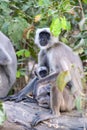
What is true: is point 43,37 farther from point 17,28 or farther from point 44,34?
point 17,28

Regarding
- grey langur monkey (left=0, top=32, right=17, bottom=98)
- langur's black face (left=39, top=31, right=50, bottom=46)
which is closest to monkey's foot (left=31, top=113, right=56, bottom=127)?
grey langur monkey (left=0, top=32, right=17, bottom=98)

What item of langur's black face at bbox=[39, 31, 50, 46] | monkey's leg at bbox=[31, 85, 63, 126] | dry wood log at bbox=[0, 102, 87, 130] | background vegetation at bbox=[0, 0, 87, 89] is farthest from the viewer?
background vegetation at bbox=[0, 0, 87, 89]

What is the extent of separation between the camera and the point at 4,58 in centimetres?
607

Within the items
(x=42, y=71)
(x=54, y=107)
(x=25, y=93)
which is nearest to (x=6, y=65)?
(x=25, y=93)

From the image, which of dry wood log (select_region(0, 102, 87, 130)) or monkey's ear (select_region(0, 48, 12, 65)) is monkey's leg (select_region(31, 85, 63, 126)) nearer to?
dry wood log (select_region(0, 102, 87, 130))

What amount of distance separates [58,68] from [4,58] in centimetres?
83

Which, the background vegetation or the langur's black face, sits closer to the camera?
the langur's black face

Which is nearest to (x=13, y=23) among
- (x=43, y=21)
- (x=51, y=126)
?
(x=43, y=21)

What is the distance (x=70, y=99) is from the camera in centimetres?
554

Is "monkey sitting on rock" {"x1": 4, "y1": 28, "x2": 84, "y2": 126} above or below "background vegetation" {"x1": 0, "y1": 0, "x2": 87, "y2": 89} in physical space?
below

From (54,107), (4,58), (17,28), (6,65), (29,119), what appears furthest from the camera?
(17,28)

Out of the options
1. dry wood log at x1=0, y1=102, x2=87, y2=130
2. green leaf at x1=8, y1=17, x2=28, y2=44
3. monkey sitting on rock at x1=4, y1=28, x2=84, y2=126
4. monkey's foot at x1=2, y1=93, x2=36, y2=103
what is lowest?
dry wood log at x1=0, y1=102, x2=87, y2=130

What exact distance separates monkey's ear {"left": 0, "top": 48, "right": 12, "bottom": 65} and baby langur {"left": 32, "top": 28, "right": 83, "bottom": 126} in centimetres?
43

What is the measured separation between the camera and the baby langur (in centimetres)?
529
